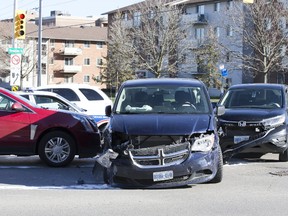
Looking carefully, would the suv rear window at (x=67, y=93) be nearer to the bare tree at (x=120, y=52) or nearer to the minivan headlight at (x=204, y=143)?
the minivan headlight at (x=204, y=143)

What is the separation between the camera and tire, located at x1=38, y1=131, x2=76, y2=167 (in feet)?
38.3

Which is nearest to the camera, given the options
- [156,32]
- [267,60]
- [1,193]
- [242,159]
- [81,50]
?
[1,193]

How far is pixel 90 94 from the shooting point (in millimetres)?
18438

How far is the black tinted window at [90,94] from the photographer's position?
1833cm

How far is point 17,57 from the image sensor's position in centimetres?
2195

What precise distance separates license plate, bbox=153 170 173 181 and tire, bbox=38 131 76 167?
347 cm

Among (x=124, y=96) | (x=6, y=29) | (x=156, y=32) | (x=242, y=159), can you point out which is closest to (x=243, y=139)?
(x=242, y=159)

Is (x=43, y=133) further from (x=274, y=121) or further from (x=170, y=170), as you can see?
(x=274, y=121)

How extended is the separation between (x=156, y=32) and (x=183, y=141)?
45.6m

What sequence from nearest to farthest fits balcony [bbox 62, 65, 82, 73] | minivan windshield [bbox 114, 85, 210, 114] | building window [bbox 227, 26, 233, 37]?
minivan windshield [bbox 114, 85, 210, 114], building window [bbox 227, 26, 233, 37], balcony [bbox 62, 65, 82, 73]

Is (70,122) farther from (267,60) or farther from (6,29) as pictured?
(6,29)

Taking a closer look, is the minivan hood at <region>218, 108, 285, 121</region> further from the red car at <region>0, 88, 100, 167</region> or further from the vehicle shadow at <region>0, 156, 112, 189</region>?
the vehicle shadow at <region>0, 156, 112, 189</region>

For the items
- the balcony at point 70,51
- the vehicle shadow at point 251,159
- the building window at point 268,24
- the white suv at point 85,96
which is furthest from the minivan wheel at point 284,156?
the balcony at point 70,51

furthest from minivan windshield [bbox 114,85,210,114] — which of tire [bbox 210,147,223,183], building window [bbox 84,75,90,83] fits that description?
building window [bbox 84,75,90,83]
